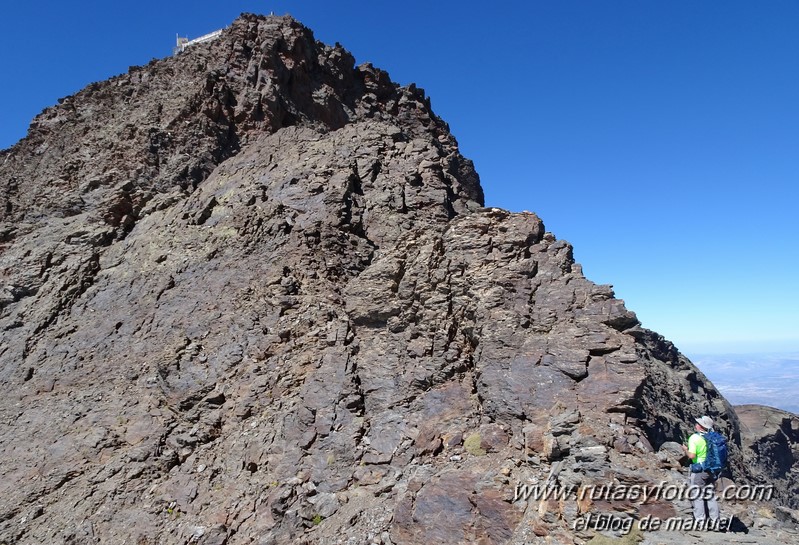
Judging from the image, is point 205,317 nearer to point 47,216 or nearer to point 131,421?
point 131,421

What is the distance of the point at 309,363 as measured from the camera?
59.7 feet

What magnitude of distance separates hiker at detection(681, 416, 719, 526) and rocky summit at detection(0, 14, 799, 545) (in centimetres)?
42

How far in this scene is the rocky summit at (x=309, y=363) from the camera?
495 inches


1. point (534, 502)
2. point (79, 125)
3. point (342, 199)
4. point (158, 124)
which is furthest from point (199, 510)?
point (79, 125)

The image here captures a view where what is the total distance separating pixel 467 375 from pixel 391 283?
4.63 m

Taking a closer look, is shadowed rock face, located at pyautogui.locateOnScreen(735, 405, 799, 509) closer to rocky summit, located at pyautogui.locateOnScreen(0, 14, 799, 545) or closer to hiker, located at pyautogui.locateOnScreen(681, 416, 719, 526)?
rocky summit, located at pyautogui.locateOnScreen(0, 14, 799, 545)

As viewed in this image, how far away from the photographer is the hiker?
35.1 feet

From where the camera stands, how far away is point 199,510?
15281mm

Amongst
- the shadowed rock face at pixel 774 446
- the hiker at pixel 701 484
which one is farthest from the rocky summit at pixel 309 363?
the shadowed rock face at pixel 774 446

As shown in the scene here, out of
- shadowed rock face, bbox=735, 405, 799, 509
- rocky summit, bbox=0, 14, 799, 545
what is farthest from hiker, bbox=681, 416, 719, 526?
shadowed rock face, bbox=735, 405, 799, 509

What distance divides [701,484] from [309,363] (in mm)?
12027

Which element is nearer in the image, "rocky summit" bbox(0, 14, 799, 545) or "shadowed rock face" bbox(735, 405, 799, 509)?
"rocky summit" bbox(0, 14, 799, 545)

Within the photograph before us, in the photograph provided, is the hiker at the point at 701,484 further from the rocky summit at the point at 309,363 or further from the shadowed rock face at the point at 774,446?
the shadowed rock face at the point at 774,446

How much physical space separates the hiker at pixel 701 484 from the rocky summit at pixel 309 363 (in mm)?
424
